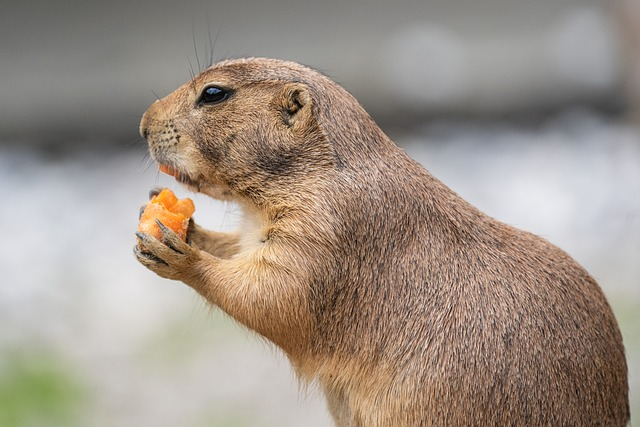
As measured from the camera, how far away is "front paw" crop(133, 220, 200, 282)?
3691 millimetres

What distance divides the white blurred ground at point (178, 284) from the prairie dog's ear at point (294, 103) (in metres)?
2.46

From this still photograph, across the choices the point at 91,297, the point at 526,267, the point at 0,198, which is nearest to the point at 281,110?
the point at 526,267

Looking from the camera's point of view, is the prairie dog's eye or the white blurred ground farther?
the white blurred ground

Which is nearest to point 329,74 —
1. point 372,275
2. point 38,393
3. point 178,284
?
point 178,284

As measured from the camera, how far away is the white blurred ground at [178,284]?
7062 mm

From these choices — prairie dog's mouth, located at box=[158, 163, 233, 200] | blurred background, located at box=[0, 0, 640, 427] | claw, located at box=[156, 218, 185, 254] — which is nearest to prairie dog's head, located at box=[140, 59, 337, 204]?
prairie dog's mouth, located at box=[158, 163, 233, 200]

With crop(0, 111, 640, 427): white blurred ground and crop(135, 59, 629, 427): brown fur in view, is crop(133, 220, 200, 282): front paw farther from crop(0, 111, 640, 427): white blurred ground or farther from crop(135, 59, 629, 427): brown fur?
crop(0, 111, 640, 427): white blurred ground

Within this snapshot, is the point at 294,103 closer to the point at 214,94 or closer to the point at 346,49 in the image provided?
the point at 214,94

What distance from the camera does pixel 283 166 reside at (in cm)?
376

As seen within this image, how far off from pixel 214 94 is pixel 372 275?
3.02 ft

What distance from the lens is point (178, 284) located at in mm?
8586

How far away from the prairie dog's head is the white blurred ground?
227cm

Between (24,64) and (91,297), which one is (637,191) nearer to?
(91,297)

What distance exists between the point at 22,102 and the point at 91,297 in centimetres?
356
